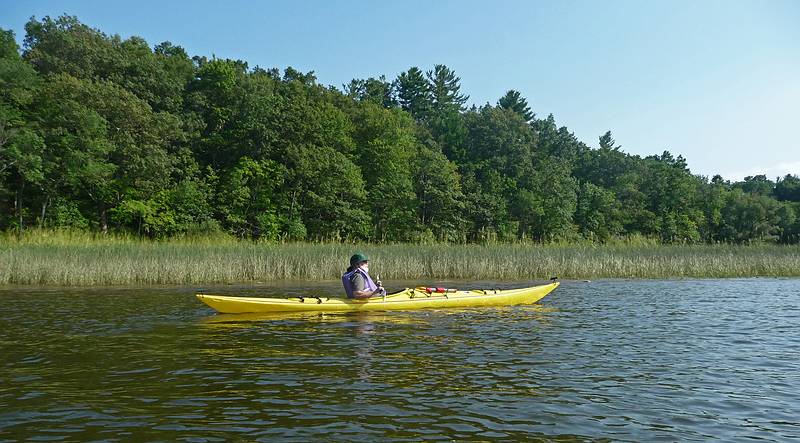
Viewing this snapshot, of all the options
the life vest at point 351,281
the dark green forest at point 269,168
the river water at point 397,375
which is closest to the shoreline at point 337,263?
the river water at point 397,375

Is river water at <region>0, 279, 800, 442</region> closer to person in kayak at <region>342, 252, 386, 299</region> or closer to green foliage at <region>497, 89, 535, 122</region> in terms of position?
person in kayak at <region>342, 252, 386, 299</region>

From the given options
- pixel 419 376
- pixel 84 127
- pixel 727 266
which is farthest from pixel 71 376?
pixel 84 127

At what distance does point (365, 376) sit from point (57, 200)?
84.7 ft

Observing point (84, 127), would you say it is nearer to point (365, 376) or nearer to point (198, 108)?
point (198, 108)

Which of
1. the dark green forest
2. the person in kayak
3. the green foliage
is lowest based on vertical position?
the person in kayak

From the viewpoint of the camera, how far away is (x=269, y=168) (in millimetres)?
32312

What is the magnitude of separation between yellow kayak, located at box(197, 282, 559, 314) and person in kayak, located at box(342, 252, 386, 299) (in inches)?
4.6

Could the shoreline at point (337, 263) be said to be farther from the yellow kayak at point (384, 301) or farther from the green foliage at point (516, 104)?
the green foliage at point (516, 104)

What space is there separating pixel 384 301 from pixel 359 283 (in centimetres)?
56

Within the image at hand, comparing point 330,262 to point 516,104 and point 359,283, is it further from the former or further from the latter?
point 516,104

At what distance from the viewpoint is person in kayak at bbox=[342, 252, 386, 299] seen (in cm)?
1092

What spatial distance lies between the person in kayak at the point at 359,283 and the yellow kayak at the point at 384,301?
0.12 meters

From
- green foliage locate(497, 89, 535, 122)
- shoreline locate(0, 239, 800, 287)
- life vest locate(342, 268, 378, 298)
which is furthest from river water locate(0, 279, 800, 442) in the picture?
green foliage locate(497, 89, 535, 122)

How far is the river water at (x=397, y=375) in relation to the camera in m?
4.71
